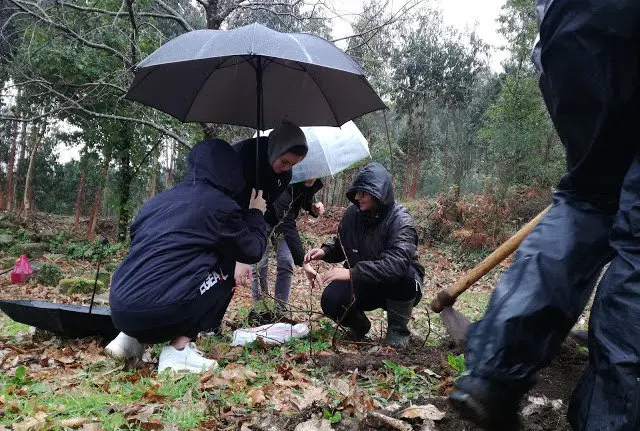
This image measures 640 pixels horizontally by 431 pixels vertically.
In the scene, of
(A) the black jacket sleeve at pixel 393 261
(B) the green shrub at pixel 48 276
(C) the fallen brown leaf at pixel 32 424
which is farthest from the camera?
(B) the green shrub at pixel 48 276

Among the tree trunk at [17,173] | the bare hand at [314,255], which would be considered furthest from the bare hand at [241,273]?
the tree trunk at [17,173]

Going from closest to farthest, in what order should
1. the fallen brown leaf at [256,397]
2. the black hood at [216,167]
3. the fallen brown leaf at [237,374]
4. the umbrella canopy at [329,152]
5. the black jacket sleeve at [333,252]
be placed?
the fallen brown leaf at [256,397] → the fallen brown leaf at [237,374] → the black hood at [216,167] → the black jacket sleeve at [333,252] → the umbrella canopy at [329,152]

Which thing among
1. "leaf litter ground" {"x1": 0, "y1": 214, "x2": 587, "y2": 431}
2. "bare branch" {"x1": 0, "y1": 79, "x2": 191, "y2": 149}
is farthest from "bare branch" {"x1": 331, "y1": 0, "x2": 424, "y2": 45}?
"leaf litter ground" {"x1": 0, "y1": 214, "x2": 587, "y2": 431}

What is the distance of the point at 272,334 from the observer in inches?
147

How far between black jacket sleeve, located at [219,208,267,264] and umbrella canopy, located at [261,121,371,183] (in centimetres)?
141

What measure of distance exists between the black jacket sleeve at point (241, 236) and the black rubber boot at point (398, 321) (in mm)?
1181

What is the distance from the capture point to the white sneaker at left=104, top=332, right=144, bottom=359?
2.98 meters

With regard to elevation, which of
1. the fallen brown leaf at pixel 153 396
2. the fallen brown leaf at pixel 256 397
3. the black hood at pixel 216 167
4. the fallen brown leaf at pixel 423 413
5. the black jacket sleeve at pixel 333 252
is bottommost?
the fallen brown leaf at pixel 153 396

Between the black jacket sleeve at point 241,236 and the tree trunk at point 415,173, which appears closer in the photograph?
the black jacket sleeve at point 241,236

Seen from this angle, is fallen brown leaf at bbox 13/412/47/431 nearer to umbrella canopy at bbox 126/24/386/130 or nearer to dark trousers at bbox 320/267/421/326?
dark trousers at bbox 320/267/421/326

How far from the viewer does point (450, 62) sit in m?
22.0

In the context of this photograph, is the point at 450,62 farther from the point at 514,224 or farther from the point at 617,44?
the point at 617,44

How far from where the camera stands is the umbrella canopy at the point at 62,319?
10.7 ft

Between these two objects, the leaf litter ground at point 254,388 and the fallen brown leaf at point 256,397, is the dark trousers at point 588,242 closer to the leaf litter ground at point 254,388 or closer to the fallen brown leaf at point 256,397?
the leaf litter ground at point 254,388
